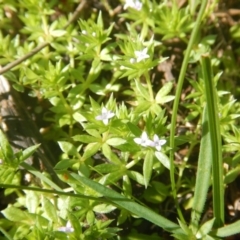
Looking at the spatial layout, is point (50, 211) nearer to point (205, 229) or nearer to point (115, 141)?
point (115, 141)

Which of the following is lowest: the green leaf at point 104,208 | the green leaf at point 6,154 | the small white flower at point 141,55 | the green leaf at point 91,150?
the green leaf at point 104,208

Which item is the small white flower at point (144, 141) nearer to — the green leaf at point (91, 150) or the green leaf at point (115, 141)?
the green leaf at point (115, 141)

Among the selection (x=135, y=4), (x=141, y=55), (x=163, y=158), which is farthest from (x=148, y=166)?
(x=135, y=4)

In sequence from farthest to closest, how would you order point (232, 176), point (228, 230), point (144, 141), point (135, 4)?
point (135, 4) → point (232, 176) → point (144, 141) → point (228, 230)

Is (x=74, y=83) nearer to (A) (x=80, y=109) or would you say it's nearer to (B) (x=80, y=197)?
(A) (x=80, y=109)

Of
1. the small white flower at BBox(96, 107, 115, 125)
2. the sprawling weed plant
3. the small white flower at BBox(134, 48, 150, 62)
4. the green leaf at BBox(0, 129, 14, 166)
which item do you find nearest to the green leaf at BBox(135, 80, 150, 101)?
the sprawling weed plant

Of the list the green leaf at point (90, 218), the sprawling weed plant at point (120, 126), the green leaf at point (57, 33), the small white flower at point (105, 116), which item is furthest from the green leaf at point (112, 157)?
the green leaf at point (57, 33)

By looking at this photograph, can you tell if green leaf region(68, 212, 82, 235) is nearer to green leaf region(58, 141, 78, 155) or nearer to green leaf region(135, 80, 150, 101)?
green leaf region(58, 141, 78, 155)
